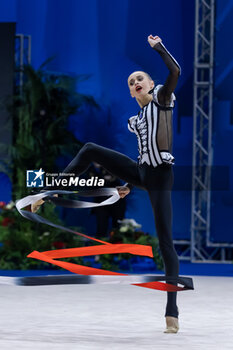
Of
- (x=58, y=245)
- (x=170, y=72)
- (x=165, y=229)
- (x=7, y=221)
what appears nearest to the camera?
(x=170, y=72)

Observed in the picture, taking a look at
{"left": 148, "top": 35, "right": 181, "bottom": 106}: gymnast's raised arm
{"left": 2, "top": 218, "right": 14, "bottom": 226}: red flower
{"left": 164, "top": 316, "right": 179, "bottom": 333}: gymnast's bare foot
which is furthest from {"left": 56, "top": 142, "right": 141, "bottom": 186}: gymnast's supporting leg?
{"left": 2, "top": 218, "right": 14, "bottom": 226}: red flower

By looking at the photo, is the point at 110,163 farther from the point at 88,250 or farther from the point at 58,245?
the point at 58,245

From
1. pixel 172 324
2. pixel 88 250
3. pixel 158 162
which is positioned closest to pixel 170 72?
pixel 158 162

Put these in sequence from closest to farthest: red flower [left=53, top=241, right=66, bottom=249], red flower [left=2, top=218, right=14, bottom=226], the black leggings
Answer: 1. the black leggings
2. red flower [left=53, top=241, right=66, bottom=249]
3. red flower [left=2, top=218, right=14, bottom=226]

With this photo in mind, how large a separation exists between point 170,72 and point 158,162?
21.5 inches

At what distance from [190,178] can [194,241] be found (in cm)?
91

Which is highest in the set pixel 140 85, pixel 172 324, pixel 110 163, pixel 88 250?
pixel 140 85

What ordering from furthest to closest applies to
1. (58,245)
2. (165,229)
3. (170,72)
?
(58,245) → (165,229) → (170,72)

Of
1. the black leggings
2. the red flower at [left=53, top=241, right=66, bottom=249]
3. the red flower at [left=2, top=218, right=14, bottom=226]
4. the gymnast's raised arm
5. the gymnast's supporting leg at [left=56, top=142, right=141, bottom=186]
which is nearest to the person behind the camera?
the gymnast's raised arm

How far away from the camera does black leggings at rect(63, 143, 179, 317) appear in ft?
13.9

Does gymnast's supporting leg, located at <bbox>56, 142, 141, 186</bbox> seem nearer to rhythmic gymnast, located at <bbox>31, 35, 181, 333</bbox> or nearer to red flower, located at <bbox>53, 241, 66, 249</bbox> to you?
rhythmic gymnast, located at <bbox>31, 35, 181, 333</bbox>

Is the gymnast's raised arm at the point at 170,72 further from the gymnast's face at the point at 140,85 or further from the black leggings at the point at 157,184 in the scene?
the black leggings at the point at 157,184

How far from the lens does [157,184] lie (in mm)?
4250

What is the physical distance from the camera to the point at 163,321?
4930mm
